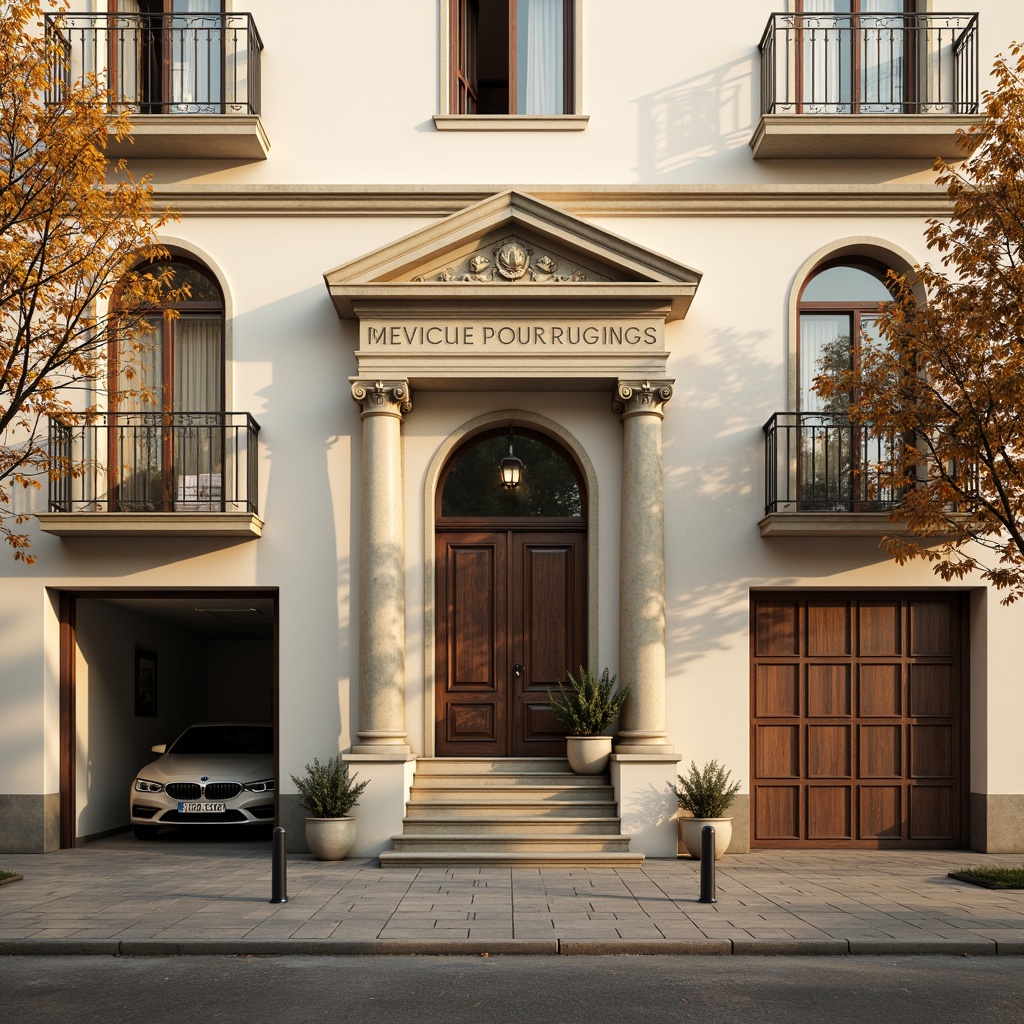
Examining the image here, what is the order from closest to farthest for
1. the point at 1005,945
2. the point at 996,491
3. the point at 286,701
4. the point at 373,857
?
the point at 1005,945 < the point at 996,491 < the point at 373,857 < the point at 286,701

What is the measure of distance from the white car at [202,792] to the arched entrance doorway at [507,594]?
104 inches

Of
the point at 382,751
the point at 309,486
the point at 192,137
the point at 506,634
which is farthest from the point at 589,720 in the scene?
the point at 192,137

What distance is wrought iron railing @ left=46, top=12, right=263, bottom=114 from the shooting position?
46.5 ft

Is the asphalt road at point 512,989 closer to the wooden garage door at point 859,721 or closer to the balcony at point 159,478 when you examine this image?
the wooden garage door at point 859,721

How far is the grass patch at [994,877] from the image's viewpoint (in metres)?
11.1

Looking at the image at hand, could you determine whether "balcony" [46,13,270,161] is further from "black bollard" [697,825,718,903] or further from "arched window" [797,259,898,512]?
"black bollard" [697,825,718,903]

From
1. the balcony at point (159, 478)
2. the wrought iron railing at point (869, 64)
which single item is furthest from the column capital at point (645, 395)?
the balcony at point (159, 478)

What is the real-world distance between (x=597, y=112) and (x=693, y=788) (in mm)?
8251

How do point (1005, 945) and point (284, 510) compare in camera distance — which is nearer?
point (1005, 945)

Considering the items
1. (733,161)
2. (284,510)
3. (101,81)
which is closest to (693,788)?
(284,510)

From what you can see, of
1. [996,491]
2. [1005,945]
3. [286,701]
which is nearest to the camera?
[1005,945]

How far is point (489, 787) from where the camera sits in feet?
44.0

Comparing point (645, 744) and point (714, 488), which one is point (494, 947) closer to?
point (645, 744)

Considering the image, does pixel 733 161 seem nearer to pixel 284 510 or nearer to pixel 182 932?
pixel 284 510
